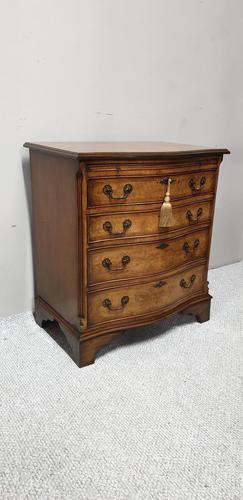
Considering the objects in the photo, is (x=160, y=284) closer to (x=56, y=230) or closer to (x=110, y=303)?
(x=110, y=303)

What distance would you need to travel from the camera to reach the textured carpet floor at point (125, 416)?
119 cm

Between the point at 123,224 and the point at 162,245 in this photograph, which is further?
the point at 162,245

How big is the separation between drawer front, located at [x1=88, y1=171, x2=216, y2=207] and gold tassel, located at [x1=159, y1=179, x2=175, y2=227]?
2 centimetres

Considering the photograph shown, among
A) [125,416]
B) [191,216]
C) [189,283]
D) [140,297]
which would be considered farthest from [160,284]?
[125,416]

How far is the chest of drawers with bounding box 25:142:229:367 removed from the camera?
151cm

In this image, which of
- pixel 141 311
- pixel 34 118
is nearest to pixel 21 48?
pixel 34 118

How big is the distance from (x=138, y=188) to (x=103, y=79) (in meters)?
0.74

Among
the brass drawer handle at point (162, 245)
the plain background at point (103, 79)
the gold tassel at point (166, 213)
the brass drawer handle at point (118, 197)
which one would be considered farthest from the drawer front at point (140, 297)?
the plain background at point (103, 79)

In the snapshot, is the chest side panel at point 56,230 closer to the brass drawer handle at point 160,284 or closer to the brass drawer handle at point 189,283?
the brass drawer handle at point 160,284

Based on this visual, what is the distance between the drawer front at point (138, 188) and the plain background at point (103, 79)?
561 millimetres

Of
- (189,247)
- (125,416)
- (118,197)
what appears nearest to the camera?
(125,416)

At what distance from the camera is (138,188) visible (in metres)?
1.59

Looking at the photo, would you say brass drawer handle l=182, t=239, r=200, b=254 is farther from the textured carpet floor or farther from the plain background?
the plain background

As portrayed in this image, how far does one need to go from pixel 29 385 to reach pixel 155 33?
1785 mm
